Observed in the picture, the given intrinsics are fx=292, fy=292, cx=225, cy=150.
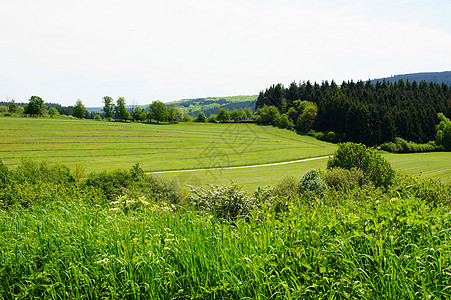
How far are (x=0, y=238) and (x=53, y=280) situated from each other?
111 cm

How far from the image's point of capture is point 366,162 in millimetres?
21422

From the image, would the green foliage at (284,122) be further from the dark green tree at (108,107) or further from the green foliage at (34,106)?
the green foliage at (34,106)

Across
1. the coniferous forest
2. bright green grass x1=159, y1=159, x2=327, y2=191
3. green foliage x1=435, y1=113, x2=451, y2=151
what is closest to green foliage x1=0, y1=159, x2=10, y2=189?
bright green grass x1=159, y1=159, x2=327, y2=191

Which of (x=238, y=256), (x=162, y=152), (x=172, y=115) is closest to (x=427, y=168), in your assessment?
(x=162, y=152)

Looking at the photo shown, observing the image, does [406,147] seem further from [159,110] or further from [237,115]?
[159,110]

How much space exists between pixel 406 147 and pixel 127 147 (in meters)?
54.1

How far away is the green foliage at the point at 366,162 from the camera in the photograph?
2020 centimetres

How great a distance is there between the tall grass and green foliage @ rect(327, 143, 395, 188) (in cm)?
1944

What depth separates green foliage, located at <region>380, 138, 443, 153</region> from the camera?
59.0 meters

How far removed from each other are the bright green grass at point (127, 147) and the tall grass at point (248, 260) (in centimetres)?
3024

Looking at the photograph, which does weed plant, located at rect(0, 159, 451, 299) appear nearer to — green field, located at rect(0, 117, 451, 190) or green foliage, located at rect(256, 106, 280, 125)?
green field, located at rect(0, 117, 451, 190)

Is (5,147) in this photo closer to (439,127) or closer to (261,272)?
(261,272)

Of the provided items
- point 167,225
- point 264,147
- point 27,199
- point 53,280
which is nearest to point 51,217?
point 53,280

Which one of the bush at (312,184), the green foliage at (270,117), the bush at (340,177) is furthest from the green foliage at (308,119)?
the bush at (312,184)
